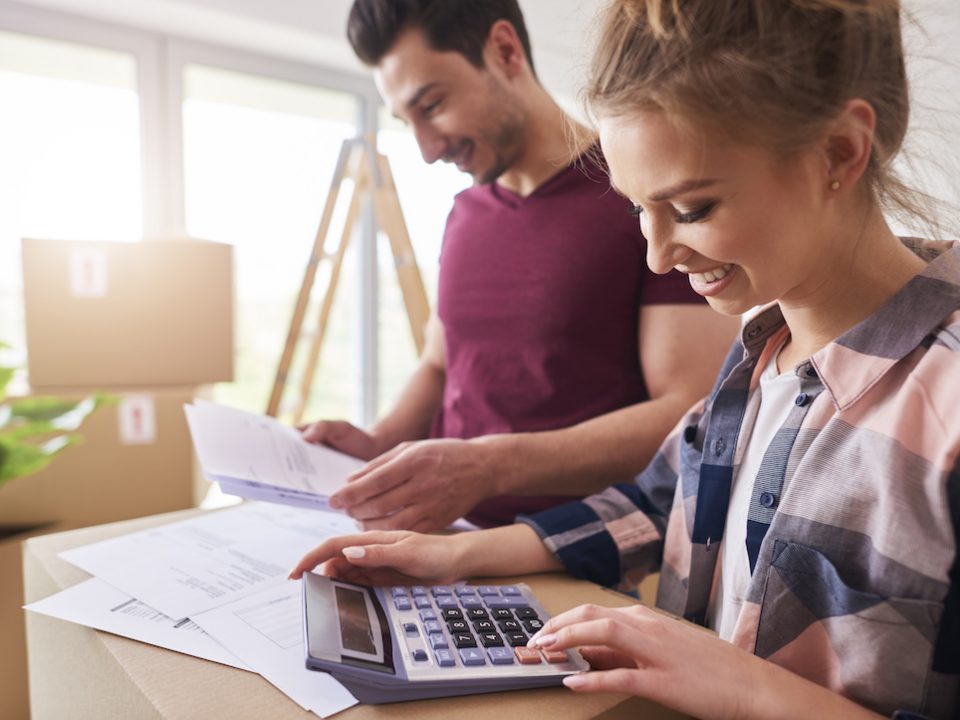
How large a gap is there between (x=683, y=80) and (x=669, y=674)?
376 mm

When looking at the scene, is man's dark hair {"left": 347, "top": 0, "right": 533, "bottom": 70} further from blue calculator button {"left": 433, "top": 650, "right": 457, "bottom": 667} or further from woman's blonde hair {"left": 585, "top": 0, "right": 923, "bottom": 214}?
blue calculator button {"left": 433, "top": 650, "right": 457, "bottom": 667}

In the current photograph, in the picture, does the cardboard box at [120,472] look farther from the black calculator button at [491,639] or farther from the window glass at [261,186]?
the black calculator button at [491,639]

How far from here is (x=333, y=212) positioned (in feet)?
6.68

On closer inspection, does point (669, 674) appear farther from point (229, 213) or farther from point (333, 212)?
point (229, 213)

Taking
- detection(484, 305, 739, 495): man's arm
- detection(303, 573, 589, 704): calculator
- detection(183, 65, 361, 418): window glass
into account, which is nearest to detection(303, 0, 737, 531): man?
detection(484, 305, 739, 495): man's arm

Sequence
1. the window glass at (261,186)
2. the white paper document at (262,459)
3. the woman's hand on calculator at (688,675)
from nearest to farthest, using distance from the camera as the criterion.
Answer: the woman's hand on calculator at (688,675)
the white paper document at (262,459)
the window glass at (261,186)

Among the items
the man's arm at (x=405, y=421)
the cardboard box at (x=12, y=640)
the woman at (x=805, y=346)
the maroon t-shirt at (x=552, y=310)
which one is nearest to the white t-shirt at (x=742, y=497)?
the woman at (x=805, y=346)

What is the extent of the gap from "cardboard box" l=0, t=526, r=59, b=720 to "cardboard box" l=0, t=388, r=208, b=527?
136 mm

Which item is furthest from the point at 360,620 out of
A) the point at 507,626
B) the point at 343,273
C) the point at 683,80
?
the point at 343,273

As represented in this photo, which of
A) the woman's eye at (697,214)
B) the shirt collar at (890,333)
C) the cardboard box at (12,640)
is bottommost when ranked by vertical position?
the cardboard box at (12,640)

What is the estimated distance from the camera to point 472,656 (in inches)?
18.6

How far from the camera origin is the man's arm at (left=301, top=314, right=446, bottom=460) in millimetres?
A: 1036

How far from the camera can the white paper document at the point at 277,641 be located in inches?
18.2

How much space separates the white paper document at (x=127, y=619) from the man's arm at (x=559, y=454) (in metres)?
0.20
